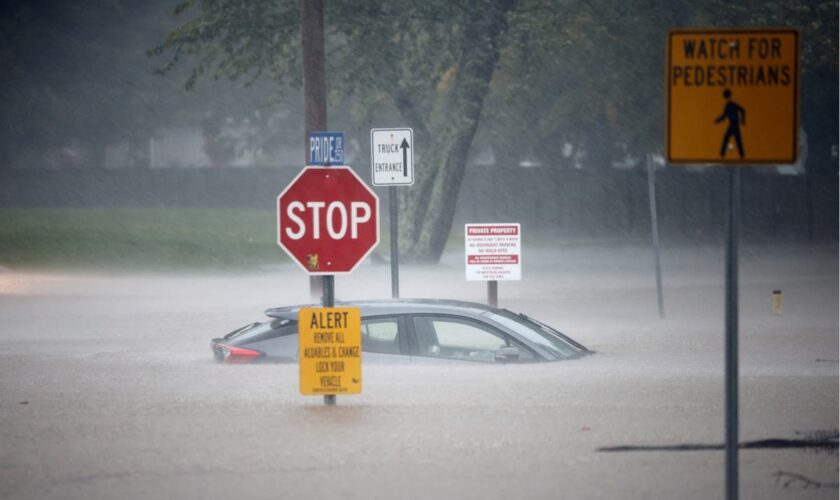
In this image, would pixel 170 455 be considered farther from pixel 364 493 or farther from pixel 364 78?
pixel 364 78

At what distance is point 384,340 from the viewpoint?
36.0 feet

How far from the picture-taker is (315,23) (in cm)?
2111

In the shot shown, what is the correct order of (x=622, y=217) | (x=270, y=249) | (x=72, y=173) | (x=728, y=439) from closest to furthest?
(x=728, y=439) < (x=270, y=249) < (x=622, y=217) < (x=72, y=173)

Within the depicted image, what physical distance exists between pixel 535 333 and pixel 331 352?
2.97 metres

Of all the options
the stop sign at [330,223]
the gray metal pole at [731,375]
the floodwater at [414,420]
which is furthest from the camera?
the stop sign at [330,223]

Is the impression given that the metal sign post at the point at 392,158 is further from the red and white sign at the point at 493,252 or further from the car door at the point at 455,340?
the car door at the point at 455,340

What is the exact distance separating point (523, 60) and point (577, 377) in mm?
19873

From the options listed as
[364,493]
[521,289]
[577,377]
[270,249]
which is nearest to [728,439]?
[364,493]

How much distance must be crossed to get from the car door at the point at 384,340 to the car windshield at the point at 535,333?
77cm

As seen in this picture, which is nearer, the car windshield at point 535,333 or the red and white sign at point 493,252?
the car windshield at point 535,333

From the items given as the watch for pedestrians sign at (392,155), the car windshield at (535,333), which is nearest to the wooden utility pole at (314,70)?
the watch for pedestrians sign at (392,155)

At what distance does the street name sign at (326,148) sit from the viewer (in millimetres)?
9461

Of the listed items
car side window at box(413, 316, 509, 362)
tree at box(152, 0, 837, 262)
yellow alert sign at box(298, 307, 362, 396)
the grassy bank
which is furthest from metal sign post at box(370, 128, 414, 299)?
the grassy bank

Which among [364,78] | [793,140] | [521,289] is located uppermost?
[364,78]
